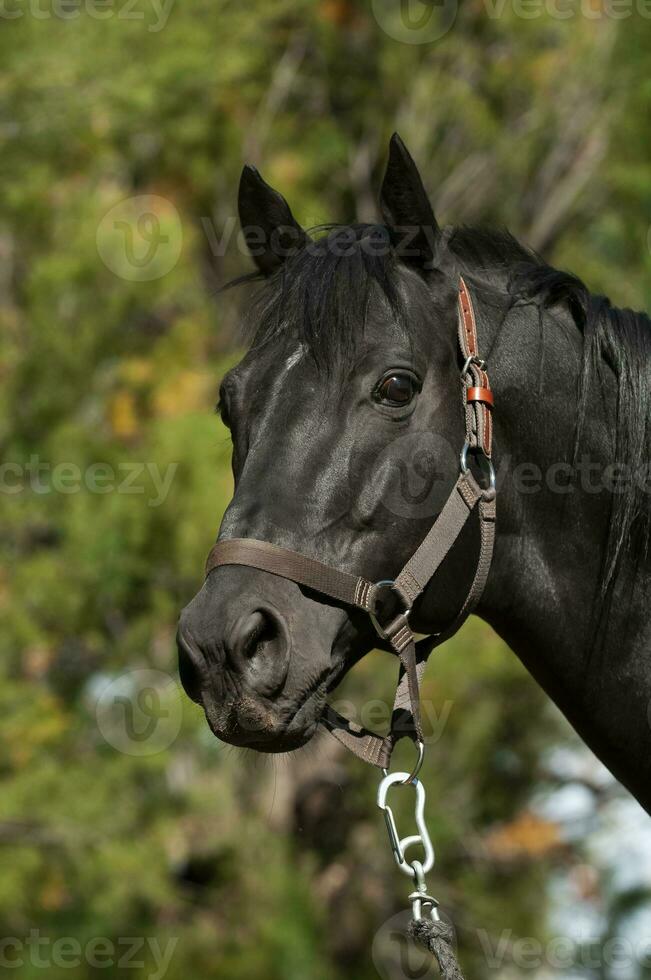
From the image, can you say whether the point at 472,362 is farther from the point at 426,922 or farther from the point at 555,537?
the point at 426,922

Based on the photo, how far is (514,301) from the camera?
313 centimetres

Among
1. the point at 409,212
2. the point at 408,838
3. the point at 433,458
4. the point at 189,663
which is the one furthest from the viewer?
the point at 409,212

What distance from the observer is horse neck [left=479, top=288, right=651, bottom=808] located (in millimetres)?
2973

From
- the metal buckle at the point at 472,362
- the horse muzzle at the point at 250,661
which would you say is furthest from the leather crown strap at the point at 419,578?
the horse muzzle at the point at 250,661

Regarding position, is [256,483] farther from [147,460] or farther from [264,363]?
[147,460]

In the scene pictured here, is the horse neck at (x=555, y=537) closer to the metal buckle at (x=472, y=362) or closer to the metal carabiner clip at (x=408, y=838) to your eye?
the metal buckle at (x=472, y=362)

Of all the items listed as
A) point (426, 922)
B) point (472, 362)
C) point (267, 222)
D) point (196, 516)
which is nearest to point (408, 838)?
point (426, 922)

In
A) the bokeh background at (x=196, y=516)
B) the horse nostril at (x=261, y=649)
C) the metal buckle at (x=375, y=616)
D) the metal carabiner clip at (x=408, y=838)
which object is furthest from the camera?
the bokeh background at (x=196, y=516)

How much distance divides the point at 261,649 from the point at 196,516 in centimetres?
748

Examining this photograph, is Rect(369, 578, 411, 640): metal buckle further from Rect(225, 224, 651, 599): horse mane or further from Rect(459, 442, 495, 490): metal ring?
Rect(225, 224, 651, 599): horse mane

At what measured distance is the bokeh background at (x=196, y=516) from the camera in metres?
9.88

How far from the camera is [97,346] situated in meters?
11.0

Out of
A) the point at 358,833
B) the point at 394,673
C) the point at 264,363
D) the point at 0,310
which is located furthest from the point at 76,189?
the point at 264,363

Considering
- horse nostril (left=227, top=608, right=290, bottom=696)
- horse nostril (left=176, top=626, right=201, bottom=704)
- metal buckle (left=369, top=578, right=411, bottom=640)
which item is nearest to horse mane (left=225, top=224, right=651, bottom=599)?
metal buckle (left=369, top=578, right=411, bottom=640)
